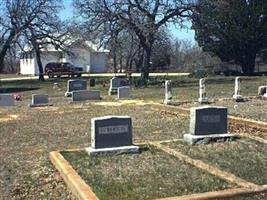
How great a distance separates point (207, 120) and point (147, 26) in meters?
25.1

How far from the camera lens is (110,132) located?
29.2 ft

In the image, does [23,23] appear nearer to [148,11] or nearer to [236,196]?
[148,11]

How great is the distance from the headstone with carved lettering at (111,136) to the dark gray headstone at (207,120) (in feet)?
4.18

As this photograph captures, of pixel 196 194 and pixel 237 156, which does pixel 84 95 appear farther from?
pixel 196 194

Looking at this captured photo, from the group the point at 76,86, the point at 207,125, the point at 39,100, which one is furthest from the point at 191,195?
the point at 76,86

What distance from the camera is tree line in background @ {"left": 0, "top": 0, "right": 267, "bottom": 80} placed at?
115ft

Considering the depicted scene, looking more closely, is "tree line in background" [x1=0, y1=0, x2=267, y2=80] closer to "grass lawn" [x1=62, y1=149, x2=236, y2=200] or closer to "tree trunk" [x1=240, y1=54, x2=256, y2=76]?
"tree trunk" [x1=240, y1=54, x2=256, y2=76]

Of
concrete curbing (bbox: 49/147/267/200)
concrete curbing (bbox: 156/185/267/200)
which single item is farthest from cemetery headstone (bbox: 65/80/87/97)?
concrete curbing (bbox: 156/185/267/200)

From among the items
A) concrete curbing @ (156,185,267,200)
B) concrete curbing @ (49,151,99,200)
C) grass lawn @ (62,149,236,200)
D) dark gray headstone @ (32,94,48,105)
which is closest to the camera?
concrete curbing @ (156,185,267,200)

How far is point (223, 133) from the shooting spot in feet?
32.5

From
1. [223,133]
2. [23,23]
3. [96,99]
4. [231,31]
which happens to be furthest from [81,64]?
[223,133]

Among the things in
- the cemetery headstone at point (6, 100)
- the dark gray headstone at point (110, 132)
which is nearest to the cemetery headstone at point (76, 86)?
the cemetery headstone at point (6, 100)

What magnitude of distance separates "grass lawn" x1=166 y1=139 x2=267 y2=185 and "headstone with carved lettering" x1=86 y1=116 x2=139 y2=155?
944 mm

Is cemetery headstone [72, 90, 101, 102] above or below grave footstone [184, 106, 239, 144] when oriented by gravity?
below
